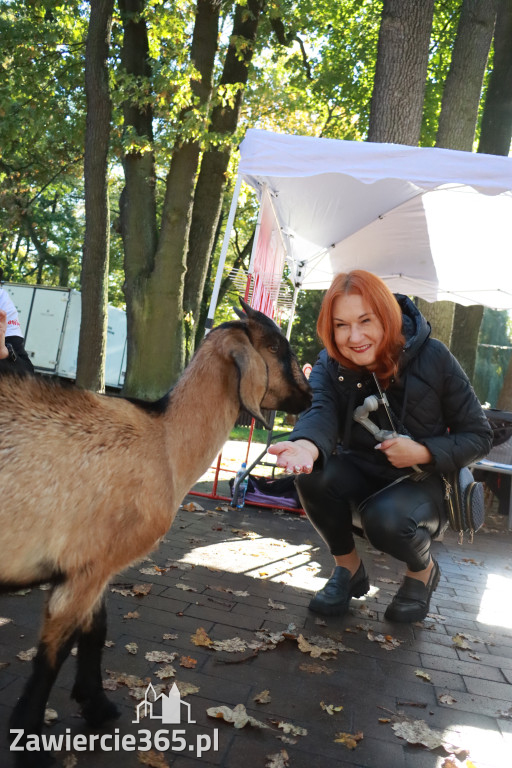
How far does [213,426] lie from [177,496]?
0.34 metres

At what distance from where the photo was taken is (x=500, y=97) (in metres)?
12.7

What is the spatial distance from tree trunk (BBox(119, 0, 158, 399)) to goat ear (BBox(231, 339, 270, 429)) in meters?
7.08

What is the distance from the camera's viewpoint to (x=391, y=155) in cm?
507

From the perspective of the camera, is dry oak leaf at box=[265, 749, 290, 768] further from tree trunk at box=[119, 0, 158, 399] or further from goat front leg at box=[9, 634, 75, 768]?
tree trunk at box=[119, 0, 158, 399]

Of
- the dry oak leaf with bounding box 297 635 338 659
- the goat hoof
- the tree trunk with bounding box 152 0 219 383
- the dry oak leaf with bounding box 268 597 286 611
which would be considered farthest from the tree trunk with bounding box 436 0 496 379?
the goat hoof

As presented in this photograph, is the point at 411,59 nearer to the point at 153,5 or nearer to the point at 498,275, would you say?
the point at 498,275

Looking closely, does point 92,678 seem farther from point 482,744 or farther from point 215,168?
→ point 215,168

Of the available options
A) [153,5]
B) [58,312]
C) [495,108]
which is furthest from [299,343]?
[153,5]

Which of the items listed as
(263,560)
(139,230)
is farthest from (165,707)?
(139,230)

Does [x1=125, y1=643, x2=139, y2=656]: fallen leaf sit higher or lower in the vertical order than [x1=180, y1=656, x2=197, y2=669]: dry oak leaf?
lower

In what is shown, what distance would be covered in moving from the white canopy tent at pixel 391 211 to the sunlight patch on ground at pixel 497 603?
3.17 metres

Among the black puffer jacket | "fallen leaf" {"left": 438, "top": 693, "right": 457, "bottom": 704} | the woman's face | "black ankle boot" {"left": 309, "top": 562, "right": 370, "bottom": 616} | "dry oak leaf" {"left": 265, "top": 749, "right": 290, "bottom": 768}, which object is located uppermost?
the woman's face

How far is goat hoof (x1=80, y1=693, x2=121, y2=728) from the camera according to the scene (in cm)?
256

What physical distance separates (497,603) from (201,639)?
2.74 meters
